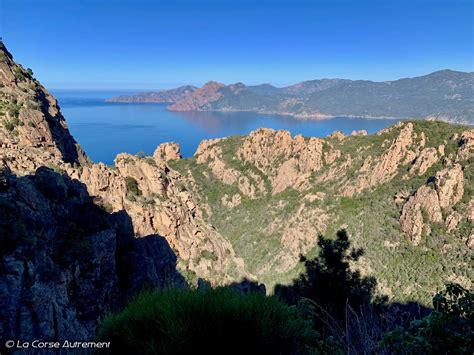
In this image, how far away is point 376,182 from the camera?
65.4 m

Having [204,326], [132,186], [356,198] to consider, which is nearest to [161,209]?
[132,186]

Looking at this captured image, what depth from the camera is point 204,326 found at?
505 cm

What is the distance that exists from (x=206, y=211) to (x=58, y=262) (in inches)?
2658

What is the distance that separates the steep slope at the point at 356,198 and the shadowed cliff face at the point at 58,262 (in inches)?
1501

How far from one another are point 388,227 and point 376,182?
13496mm

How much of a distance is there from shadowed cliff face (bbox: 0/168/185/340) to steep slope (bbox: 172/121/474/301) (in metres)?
38.1

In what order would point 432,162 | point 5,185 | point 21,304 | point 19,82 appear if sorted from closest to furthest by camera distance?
point 21,304 → point 5,185 → point 19,82 → point 432,162

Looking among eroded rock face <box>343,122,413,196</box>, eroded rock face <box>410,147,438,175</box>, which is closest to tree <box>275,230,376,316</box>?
eroded rock face <box>410,147,438,175</box>

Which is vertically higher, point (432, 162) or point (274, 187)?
point (432, 162)

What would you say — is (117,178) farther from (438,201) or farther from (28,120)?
(438,201)

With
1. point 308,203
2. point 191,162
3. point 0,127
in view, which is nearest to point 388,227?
point 308,203

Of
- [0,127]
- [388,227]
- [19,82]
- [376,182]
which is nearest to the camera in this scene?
[0,127]

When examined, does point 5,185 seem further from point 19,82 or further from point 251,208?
point 251,208

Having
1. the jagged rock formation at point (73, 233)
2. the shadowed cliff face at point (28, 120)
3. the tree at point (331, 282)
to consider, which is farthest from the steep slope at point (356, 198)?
the shadowed cliff face at point (28, 120)
